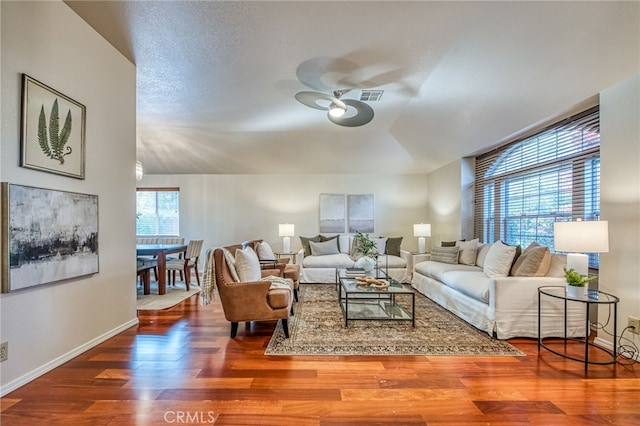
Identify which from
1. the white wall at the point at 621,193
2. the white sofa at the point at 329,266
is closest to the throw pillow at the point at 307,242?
the white sofa at the point at 329,266

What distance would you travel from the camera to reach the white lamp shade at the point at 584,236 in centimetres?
225

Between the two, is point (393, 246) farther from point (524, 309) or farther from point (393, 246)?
point (524, 309)

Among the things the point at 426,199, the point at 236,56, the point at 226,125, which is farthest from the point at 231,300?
the point at 426,199

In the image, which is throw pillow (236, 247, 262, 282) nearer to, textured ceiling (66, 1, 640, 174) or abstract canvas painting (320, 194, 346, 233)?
textured ceiling (66, 1, 640, 174)

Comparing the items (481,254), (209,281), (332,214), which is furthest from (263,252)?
(481,254)

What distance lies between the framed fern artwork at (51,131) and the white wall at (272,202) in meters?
3.91

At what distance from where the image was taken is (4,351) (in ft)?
6.14

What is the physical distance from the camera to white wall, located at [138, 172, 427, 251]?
637 cm

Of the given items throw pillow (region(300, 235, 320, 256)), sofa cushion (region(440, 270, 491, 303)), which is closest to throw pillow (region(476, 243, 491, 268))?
sofa cushion (region(440, 270, 491, 303))

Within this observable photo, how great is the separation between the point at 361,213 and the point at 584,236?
4.20 metres

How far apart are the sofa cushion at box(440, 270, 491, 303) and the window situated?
556 cm

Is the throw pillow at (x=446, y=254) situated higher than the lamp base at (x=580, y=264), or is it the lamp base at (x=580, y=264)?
the lamp base at (x=580, y=264)

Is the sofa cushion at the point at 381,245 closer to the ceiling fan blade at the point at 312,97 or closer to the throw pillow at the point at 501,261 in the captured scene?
the throw pillow at the point at 501,261

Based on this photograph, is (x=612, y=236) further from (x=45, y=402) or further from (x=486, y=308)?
(x=45, y=402)
